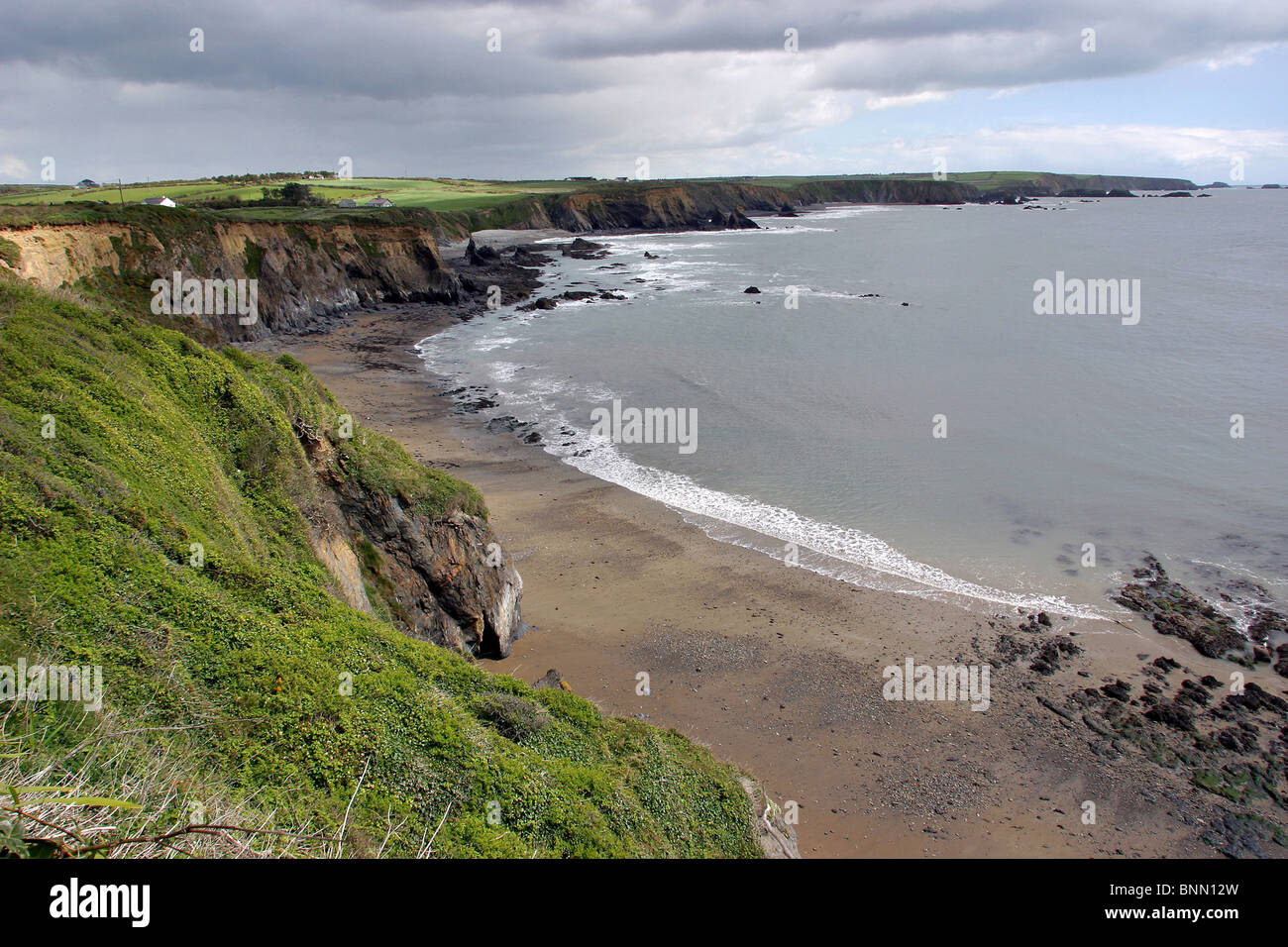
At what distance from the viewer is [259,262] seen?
47500 mm

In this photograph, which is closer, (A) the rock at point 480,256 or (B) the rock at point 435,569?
(B) the rock at point 435,569

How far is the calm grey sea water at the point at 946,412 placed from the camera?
21.0 m

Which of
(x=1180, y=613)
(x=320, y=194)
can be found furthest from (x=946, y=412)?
(x=320, y=194)

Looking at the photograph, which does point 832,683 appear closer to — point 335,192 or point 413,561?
point 413,561

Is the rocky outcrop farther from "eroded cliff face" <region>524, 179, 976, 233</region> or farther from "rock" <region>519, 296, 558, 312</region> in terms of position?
"eroded cliff face" <region>524, 179, 976, 233</region>

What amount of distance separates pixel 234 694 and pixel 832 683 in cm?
1156

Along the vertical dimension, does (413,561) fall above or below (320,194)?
below

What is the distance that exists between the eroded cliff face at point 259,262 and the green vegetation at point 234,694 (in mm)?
12095

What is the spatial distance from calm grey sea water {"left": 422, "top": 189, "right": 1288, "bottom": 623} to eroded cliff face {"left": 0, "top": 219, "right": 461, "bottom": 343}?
1016 cm

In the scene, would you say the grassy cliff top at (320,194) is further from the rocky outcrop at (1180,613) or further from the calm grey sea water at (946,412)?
the rocky outcrop at (1180,613)

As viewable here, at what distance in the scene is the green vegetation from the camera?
228 inches

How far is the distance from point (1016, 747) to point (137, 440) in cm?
1560

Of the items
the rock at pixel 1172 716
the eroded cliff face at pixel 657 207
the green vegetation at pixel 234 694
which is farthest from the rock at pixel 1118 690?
the eroded cliff face at pixel 657 207

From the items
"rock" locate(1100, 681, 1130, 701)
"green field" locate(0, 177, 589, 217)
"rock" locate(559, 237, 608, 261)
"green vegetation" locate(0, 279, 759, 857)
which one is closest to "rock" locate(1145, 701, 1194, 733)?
"rock" locate(1100, 681, 1130, 701)
